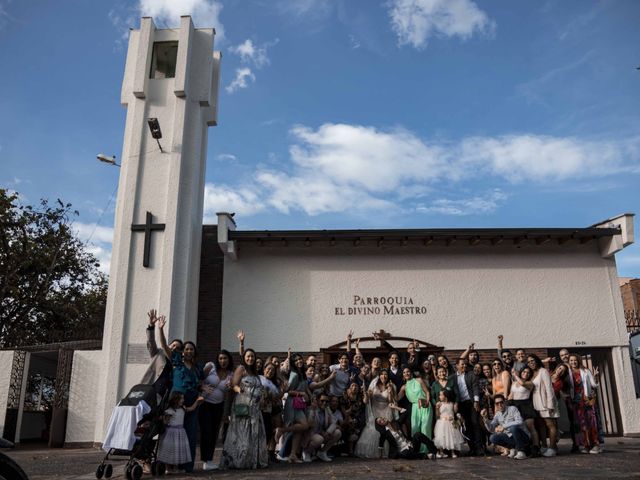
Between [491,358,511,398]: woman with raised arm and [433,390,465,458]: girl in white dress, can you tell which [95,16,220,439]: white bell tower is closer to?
[433,390,465,458]: girl in white dress

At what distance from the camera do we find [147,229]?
13.7 meters

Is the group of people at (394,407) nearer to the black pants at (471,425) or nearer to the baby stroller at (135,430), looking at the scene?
the black pants at (471,425)

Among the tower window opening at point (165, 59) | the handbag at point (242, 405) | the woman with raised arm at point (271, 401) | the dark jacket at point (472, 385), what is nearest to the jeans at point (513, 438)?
the dark jacket at point (472, 385)

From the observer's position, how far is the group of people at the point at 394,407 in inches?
328

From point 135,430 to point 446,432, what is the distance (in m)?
5.12

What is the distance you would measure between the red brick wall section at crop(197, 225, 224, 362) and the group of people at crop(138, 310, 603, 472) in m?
4.63

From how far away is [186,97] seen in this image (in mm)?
14680

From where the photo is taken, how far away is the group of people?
8.33 metres

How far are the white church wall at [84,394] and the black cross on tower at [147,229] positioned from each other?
2508 mm

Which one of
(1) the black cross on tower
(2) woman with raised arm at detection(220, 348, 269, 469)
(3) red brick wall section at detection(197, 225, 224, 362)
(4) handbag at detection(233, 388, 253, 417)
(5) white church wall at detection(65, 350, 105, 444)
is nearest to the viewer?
(2) woman with raised arm at detection(220, 348, 269, 469)

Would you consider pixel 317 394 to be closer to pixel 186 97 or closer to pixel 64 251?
pixel 186 97

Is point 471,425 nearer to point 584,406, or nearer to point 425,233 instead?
point 584,406

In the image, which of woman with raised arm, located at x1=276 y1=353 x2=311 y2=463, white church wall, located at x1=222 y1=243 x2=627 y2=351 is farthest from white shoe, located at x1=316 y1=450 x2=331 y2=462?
white church wall, located at x1=222 y1=243 x2=627 y2=351

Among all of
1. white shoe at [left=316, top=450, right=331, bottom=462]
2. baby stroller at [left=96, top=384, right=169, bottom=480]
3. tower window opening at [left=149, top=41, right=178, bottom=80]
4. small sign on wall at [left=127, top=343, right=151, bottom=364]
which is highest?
tower window opening at [left=149, top=41, right=178, bottom=80]
